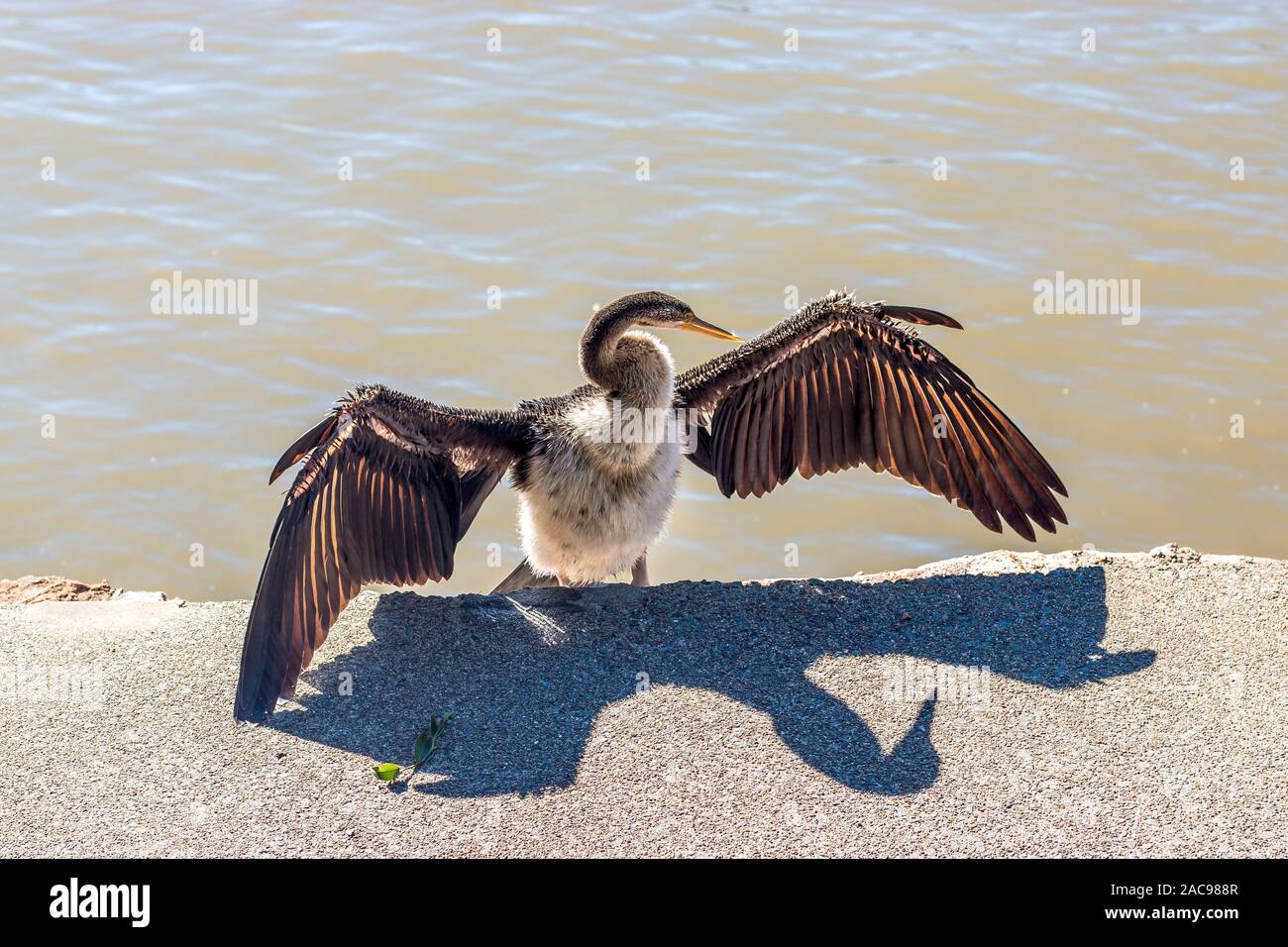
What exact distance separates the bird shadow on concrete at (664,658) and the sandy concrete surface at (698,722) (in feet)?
0.04

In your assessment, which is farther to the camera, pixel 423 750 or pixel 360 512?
pixel 360 512

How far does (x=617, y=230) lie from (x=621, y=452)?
5.04 meters

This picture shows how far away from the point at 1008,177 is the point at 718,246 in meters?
2.60

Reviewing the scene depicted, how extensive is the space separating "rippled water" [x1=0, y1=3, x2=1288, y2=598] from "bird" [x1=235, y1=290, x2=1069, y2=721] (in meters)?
1.68

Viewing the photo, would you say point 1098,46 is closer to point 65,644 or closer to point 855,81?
point 855,81

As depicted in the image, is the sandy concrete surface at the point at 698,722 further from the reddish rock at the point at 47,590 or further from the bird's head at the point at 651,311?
the bird's head at the point at 651,311

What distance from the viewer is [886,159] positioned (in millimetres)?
11719

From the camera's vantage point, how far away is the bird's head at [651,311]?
6055 millimetres

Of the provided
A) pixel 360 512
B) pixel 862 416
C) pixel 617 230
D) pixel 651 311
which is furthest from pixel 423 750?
pixel 617 230

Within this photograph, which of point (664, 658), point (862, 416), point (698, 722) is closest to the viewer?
point (698, 722)

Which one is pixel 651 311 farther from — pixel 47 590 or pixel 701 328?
pixel 47 590

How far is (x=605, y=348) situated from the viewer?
6070mm

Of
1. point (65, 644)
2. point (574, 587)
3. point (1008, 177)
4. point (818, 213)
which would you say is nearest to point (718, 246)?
point (818, 213)

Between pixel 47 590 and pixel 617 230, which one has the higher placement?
pixel 617 230
